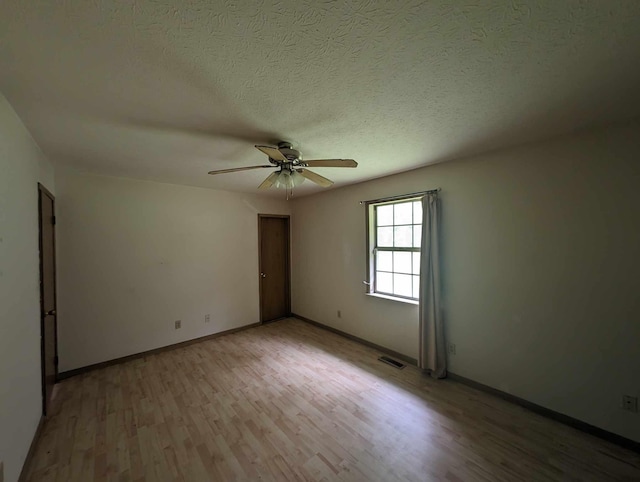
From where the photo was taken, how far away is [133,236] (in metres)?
3.19

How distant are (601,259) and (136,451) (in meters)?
3.80

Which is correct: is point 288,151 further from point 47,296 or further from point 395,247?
point 47,296

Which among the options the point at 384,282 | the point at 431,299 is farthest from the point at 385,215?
the point at 431,299

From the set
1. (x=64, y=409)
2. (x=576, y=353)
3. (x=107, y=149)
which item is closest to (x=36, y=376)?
(x=64, y=409)

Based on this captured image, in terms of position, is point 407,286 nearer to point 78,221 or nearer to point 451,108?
point 451,108

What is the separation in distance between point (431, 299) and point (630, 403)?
148cm

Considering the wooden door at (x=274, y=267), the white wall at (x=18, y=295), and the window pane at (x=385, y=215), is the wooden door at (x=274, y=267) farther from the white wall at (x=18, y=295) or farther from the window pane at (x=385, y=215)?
the white wall at (x=18, y=295)

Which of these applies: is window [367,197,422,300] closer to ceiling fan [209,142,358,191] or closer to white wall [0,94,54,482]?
ceiling fan [209,142,358,191]

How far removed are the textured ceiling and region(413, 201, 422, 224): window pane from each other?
1035 mm

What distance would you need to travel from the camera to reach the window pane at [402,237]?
314cm

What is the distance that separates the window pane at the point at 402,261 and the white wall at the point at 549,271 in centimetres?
51

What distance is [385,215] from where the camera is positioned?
344 centimetres

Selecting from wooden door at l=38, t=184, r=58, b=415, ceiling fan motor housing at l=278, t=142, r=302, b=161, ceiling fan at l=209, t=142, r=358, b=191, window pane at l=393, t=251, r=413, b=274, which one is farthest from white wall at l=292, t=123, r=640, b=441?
wooden door at l=38, t=184, r=58, b=415

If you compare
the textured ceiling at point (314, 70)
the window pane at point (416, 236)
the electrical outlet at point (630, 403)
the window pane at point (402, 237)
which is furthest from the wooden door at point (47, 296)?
the electrical outlet at point (630, 403)
